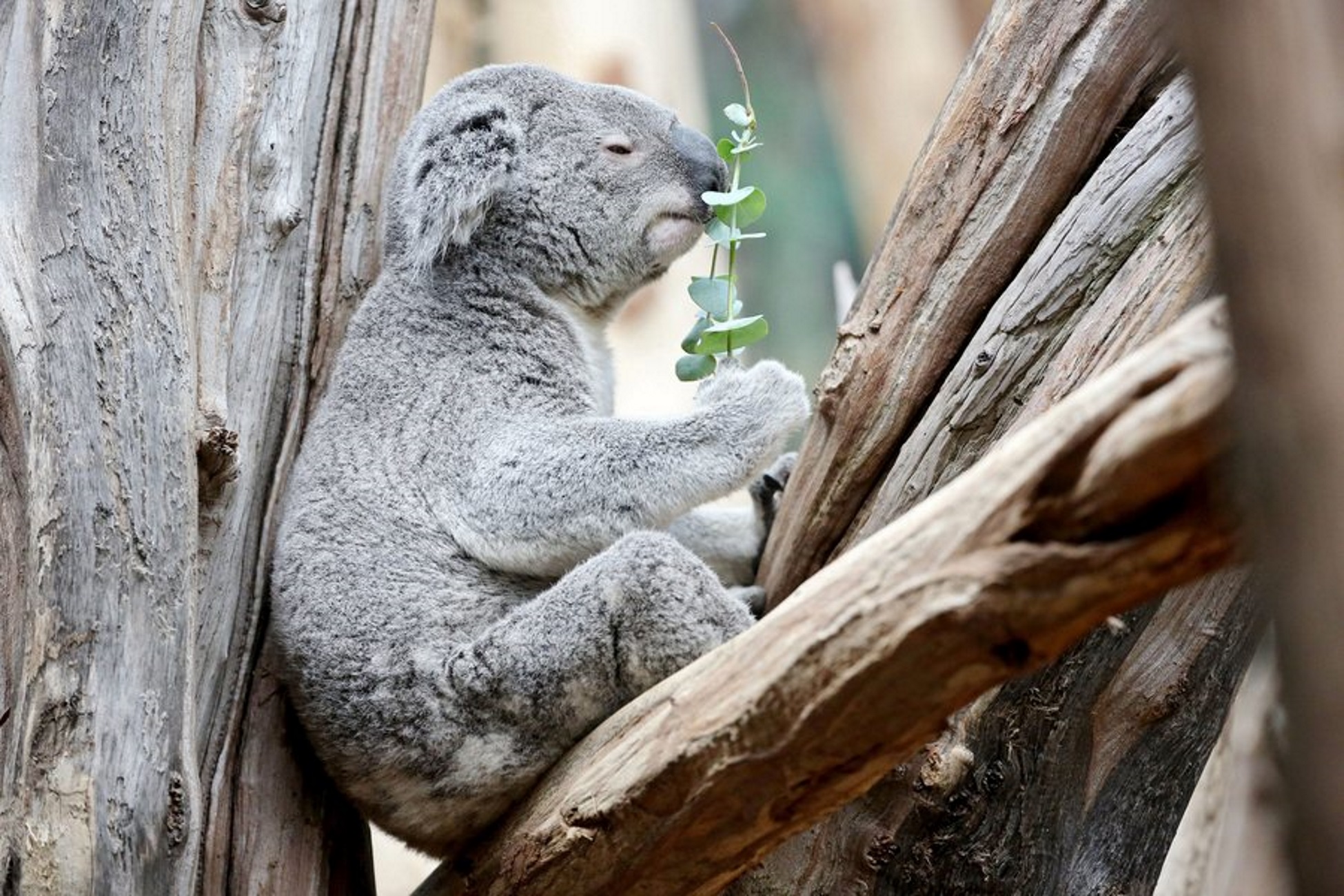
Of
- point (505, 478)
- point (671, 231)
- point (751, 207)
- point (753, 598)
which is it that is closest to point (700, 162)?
point (671, 231)

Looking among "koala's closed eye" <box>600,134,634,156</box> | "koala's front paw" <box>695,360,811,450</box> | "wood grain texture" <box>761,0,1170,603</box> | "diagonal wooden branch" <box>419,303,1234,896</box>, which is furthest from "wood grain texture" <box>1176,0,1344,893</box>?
"koala's closed eye" <box>600,134,634,156</box>

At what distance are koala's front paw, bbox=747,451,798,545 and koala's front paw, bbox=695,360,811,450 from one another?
30cm

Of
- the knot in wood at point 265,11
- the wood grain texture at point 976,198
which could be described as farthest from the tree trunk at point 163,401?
the wood grain texture at point 976,198

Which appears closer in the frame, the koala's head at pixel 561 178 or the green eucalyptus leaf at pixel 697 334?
the green eucalyptus leaf at pixel 697 334

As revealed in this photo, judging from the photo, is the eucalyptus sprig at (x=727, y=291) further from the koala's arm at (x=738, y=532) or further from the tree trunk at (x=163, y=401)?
the tree trunk at (x=163, y=401)

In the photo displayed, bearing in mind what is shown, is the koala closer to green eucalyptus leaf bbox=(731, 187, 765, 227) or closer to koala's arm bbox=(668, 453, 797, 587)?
koala's arm bbox=(668, 453, 797, 587)

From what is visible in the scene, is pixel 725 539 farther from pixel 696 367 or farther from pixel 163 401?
pixel 163 401

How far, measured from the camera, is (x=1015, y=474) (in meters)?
1.80

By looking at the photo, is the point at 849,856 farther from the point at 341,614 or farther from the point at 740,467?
the point at 341,614

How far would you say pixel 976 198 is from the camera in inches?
118

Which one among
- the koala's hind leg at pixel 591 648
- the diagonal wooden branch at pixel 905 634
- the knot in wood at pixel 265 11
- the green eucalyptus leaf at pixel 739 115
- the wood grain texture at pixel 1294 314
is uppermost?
the knot in wood at pixel 265 11

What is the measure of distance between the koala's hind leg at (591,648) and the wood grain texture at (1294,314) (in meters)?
2.07

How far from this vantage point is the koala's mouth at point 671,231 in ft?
12.7

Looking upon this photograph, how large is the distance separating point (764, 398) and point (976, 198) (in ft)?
2.36
